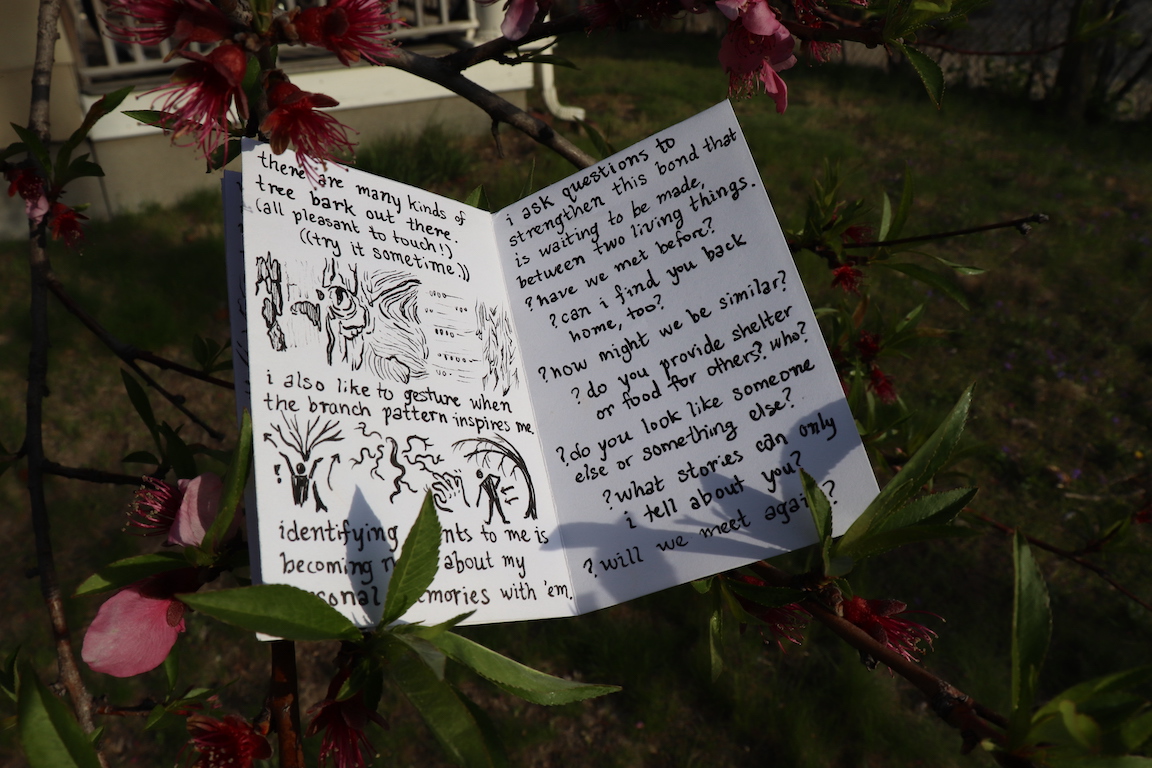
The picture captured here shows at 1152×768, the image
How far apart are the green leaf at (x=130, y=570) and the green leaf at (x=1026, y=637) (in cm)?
75

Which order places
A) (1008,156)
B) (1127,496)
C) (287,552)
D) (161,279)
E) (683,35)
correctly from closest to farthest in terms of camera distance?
(287,552) → (1127,496) → (161,279) → (1008,156) → (683,35)

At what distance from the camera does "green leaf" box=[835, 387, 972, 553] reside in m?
0.69

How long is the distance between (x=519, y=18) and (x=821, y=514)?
26.8 inches

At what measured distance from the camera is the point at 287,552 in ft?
2.10

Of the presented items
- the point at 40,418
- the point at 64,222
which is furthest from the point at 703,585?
the point at 64,222

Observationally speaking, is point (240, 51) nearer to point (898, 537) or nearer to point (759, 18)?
point (759, 18)

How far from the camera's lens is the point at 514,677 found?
0.61 metres

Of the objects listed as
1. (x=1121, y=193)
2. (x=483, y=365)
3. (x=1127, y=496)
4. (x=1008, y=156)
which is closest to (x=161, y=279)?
(x=483, y=365)

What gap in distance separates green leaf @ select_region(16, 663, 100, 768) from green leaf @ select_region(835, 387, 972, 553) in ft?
2.25

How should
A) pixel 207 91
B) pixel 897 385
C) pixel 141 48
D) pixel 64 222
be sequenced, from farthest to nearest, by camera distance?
pixel 141 48 → pixel 897 385 → pixel 64 222 → pixel 207 91

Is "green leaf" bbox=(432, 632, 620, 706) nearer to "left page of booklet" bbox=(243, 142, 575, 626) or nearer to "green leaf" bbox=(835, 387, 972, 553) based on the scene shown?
"left page of booklet" bbox=(243, 142, 575, 626)

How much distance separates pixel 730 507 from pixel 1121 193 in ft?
15.0

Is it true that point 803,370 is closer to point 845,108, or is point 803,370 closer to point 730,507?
point 730,507

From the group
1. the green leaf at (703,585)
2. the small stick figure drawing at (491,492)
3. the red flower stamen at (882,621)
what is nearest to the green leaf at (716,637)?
the green leaf at (703,585)
